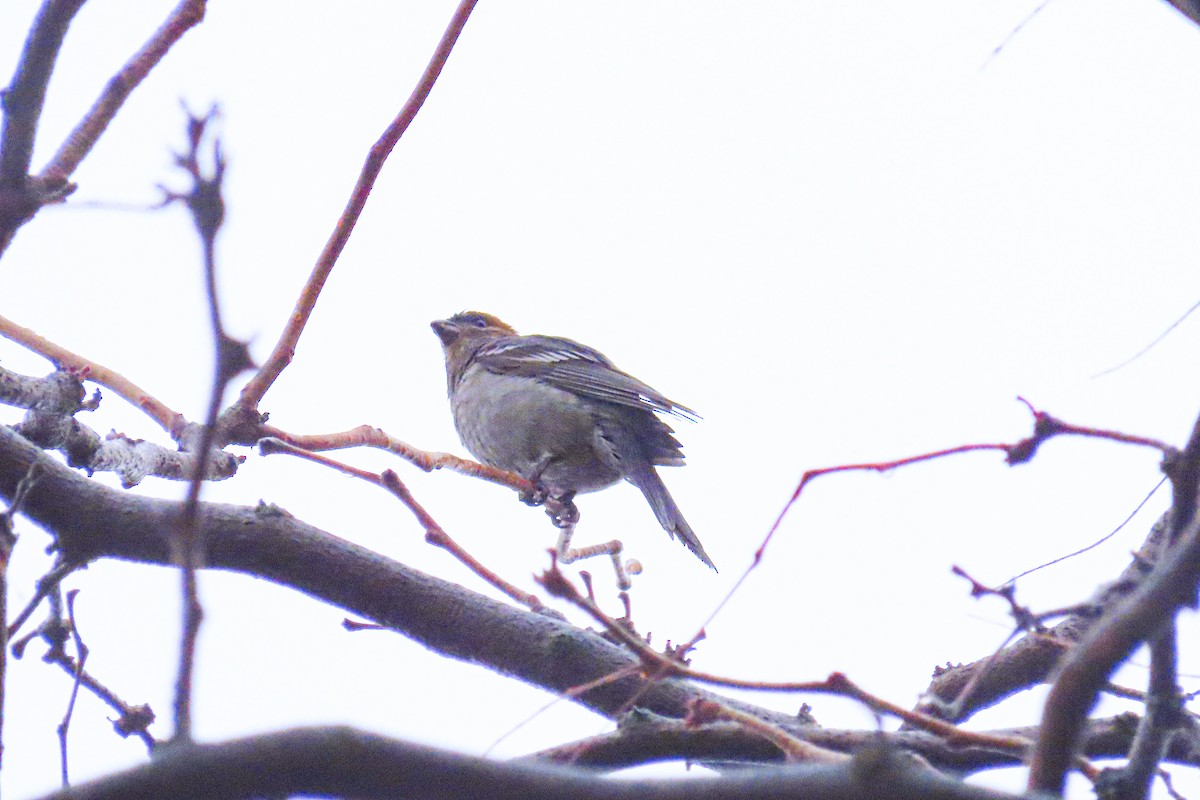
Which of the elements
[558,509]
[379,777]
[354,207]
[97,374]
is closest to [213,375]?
[379,777]

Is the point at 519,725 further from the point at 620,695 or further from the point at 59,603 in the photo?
the point at 59,603

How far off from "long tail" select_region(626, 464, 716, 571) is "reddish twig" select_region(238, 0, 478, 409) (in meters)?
4.01

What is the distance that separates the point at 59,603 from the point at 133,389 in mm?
781

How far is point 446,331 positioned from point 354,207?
732 cm

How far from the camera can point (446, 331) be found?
388 inches

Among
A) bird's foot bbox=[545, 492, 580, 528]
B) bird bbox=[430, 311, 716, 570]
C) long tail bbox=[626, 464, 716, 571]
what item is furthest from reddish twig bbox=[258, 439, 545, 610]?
bird bbox=[430, 311, 716, 570]

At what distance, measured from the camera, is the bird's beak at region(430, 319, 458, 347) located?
32.2 ft

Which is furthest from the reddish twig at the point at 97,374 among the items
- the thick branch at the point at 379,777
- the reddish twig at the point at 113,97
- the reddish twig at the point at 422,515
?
the thick branch at the point at 379,777

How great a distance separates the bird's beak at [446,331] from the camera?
983cm

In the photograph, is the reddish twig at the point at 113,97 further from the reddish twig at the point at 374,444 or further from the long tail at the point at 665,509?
the long tail at the point at 665,509

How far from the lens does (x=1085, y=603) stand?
198 cm

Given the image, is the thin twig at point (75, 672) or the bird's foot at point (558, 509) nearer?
the thin twig at point (75, 672)

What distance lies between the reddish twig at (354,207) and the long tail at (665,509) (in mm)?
4015

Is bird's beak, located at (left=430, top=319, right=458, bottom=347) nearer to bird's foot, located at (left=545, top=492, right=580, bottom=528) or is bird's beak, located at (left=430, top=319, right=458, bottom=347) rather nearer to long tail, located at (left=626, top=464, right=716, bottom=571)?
long tail, located at (left=626, top=464, right=716, bottom=571)
